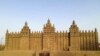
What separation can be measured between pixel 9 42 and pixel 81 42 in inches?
509

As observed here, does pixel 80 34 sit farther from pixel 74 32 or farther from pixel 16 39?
pixel 16 39

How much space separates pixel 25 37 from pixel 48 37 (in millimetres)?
4208

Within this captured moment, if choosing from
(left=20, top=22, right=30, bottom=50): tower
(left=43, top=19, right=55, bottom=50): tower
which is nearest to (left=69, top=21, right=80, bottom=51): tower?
(left=43, top=19, right=55, bottom=50): tower

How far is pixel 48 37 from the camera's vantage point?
3400cm

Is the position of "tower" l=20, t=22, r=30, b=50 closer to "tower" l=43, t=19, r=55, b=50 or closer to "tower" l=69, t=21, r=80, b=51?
"tower" l=43, t=19, r=55, b=50

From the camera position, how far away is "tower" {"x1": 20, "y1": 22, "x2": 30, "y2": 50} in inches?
1350

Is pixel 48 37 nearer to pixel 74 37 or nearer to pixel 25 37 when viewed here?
pixel 25 37

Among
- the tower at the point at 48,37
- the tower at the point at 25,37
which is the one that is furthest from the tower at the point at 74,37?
the tower at the point at 25,37

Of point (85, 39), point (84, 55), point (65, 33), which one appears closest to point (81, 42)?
point (85, 39)

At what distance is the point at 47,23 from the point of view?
34.8 m

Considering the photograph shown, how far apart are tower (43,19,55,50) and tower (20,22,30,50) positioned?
311cm

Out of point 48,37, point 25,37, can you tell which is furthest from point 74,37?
point 25,37

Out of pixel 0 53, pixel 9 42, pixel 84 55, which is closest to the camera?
pixel 84 55

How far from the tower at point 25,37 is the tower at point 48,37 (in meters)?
3.11
